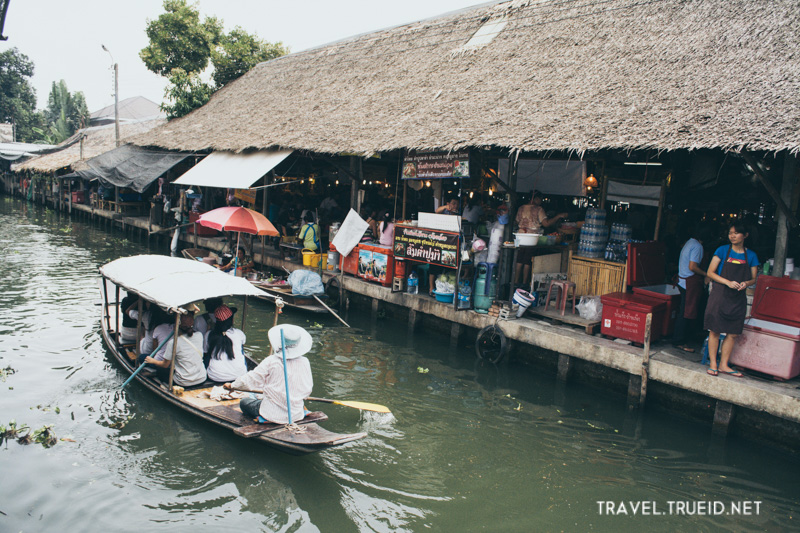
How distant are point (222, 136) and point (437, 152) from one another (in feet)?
28.9

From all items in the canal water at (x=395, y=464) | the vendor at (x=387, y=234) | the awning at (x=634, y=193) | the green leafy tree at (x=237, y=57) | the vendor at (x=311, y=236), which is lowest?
the canal water at (x=395, y=464)

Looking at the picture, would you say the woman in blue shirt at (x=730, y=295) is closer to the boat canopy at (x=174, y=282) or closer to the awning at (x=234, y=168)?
the boat canopy at (x=174, y=282)

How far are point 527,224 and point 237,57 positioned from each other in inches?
783

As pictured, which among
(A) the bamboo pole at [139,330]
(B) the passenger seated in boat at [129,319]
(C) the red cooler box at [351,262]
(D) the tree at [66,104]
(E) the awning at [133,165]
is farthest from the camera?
(D) the tree at [66,104]

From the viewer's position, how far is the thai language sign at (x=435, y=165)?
9.77 metres

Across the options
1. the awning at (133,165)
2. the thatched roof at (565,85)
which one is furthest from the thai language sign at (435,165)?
the awning at (133,165)

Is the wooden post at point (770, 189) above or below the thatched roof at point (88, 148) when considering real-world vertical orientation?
below

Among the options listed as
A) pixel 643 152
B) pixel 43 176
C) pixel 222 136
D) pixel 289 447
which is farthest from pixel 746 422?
pixel 43 176

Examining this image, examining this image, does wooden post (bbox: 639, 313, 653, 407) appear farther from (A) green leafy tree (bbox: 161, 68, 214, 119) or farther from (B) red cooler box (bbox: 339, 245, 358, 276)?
(A) green leafy tree (bbox: 161, 68, 214, 119)

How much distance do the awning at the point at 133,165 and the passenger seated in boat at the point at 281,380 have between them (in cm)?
1284

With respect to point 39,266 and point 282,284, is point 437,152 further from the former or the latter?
point 39,266

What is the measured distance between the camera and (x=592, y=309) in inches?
352

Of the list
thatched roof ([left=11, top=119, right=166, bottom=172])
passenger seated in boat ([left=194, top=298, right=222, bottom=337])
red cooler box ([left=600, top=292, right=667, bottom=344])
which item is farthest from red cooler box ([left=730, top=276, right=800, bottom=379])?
thatched roof ([left=11, top=119, right=166, bottom=172])

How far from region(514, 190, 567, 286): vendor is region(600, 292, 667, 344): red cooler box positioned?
1972mm
